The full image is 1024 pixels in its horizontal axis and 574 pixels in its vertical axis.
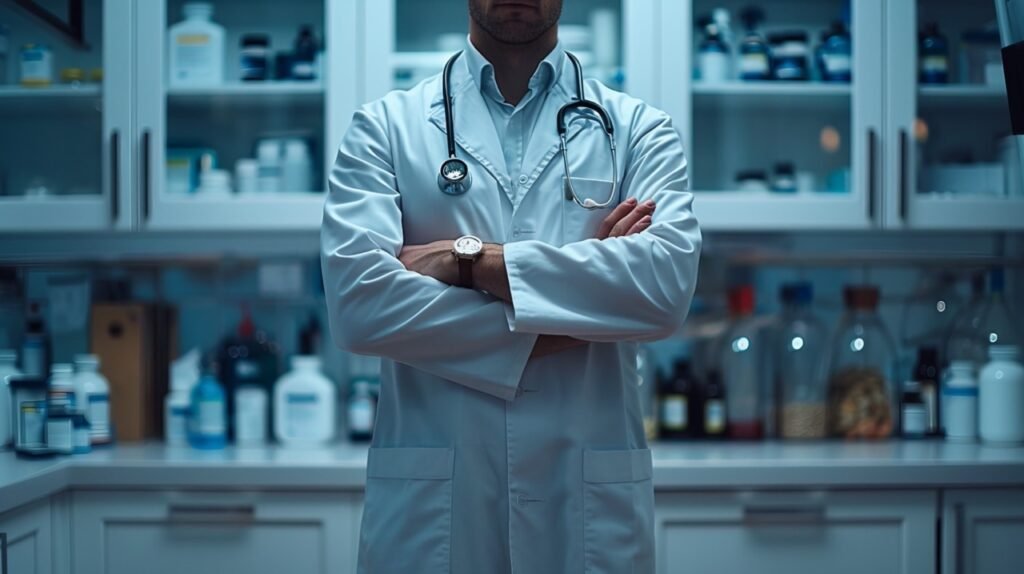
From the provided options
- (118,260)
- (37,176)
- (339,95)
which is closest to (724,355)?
Answer: (339,95)

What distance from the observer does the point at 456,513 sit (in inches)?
58.9

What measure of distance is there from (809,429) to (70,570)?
1.65 meters

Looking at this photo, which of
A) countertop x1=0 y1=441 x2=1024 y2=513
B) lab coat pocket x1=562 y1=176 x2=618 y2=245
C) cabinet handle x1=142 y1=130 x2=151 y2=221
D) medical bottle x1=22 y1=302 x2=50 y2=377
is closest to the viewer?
lab coat pocket x1=562 y1=176 x2=618 y2=245

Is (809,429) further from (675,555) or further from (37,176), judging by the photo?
(37,176)

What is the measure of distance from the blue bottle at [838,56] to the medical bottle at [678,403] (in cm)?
75

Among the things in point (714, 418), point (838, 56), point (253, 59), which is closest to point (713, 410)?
point (714, 418)

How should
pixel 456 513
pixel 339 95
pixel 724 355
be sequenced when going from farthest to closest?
pixel 724 355
pixel 339 95
pixel 456 513

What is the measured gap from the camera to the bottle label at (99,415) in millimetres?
2365

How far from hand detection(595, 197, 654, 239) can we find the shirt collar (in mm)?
248

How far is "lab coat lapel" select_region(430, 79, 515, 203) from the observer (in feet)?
5.18

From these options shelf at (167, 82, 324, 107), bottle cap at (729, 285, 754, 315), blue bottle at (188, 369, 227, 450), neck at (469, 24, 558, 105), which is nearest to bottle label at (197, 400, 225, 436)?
blue bottle at (188, 369, 227, 450)

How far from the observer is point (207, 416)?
2.36m

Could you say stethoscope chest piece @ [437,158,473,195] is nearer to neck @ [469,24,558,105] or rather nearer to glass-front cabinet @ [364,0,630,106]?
neck @ [469,24,558,105]

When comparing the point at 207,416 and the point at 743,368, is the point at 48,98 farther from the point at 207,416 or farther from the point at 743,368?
the point at 743,368
